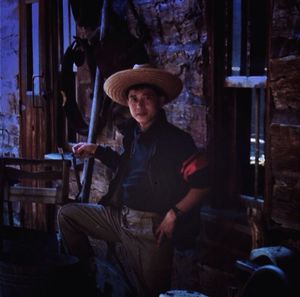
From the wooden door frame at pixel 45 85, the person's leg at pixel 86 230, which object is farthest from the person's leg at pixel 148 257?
the wooden door frame at pixel 45 85

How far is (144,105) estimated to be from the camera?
15.2 feet

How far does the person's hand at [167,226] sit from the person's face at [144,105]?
A: 2.28 ft

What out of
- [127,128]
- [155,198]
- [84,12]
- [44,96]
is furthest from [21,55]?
[155,198]

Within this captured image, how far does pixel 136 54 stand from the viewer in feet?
17.9

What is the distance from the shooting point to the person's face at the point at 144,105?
4.63 meters

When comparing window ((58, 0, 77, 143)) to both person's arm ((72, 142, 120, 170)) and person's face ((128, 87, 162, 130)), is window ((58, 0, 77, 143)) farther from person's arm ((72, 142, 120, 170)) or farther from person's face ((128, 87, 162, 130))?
person's face ((128, 87, 162, 130))

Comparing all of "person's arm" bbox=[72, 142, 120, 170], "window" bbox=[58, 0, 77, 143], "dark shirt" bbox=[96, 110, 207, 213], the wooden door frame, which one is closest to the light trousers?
"dark shirt" bbox=[96, 110, 207, 213]

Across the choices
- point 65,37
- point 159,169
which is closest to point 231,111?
point 159,169

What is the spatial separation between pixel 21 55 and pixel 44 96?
84 cm

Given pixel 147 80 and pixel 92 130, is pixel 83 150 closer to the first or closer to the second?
pixel 147 80

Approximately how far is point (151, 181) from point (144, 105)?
57 cm

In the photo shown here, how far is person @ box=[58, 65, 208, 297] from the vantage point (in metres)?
4.44

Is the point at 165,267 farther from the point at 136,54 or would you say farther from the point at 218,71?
the point at 136,54

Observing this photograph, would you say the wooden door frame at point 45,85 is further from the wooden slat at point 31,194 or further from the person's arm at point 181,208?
the person's arm at point 181,208
